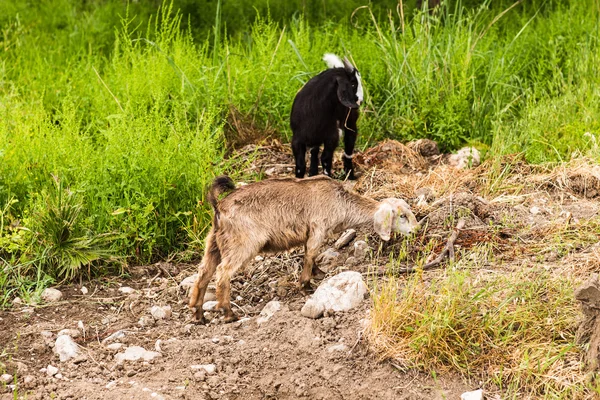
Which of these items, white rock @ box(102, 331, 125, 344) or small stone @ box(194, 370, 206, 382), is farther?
white rock @ box(102, 331, 125, 344)

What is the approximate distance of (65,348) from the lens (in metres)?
4.88

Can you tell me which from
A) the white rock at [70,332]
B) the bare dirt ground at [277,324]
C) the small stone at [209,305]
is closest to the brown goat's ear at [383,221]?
the bare dirt ground at [277,324]

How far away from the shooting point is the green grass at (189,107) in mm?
6004

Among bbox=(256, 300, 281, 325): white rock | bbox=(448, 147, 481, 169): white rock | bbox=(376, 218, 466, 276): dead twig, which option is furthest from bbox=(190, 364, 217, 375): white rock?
bbox=(448, 147, 481, 169): white rock

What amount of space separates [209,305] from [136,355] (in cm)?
77

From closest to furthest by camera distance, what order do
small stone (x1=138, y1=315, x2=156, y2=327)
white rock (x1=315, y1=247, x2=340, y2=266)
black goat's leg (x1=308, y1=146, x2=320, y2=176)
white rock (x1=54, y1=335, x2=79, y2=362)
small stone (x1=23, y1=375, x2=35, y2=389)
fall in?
small stone (x1=23, y1=375, x2=35, y2=389), white rock (x1=54, y1=335, x2=79, y2=362), small stone (x1=138, y1=315, x2=156, y2=327), white rock (x1=315, y1=247, x2=340, y2=266), black goat's leg (x1=308, y1=146, x2=320, y2=176)

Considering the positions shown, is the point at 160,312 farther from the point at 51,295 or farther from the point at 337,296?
the point at 337,296

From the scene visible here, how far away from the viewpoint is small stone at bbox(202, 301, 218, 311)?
5.41 metres

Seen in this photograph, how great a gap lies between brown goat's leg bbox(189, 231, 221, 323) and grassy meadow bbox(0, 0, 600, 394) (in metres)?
0.91

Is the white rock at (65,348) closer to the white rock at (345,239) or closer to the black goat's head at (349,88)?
the white rock at (345,239)

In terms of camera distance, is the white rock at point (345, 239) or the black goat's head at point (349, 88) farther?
the black goat's head at point (349, 88)

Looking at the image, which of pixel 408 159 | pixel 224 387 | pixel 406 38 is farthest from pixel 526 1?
pixel 224 387

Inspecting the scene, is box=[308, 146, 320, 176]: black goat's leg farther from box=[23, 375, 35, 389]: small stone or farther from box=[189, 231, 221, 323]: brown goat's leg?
box=[23, 375, 35, 389]: small stone

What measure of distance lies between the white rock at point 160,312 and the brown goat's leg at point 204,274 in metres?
0.25
